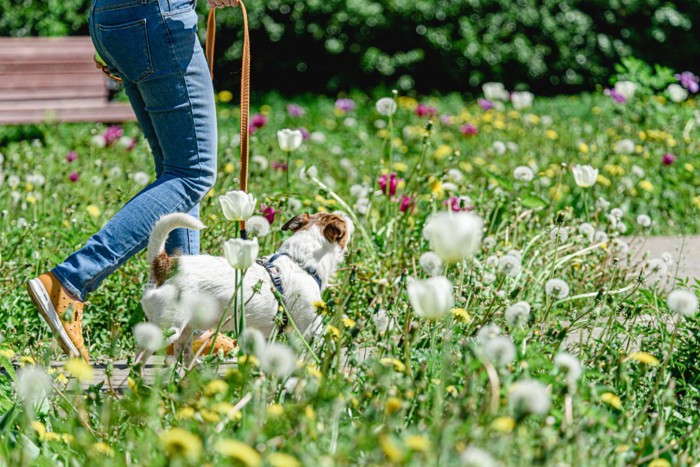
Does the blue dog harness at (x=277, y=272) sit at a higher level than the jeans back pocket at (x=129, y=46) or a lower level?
lower

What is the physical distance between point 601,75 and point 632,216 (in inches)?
260

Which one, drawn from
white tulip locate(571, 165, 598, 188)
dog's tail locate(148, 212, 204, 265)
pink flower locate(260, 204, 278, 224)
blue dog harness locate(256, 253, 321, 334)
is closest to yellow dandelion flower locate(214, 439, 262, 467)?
dog's tail locate(148, 212, 204, 265)

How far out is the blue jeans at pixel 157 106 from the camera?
3014 mm

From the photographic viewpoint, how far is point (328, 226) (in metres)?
3.33

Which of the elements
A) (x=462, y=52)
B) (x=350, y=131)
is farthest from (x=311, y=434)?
(x=462, y=52)

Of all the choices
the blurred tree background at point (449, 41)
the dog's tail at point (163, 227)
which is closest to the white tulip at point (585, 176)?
the dog's tail at point (163, 227)

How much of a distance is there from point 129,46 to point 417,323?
1277 mm

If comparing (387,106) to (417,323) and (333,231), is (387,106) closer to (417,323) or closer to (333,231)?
(333,231)

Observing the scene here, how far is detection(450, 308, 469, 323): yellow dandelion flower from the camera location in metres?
2.77

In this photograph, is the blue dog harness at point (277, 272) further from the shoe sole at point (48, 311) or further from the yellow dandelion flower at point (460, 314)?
the shoe sole at point (48, 311)

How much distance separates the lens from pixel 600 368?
2.74m

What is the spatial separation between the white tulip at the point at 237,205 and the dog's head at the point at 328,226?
2.31ft

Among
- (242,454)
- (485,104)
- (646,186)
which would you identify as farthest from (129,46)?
(485,104)

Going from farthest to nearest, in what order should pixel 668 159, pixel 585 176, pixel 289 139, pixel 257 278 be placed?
pixel 668 159 < pixel 289 139 < pixel 585 176 < pixel 257 278
